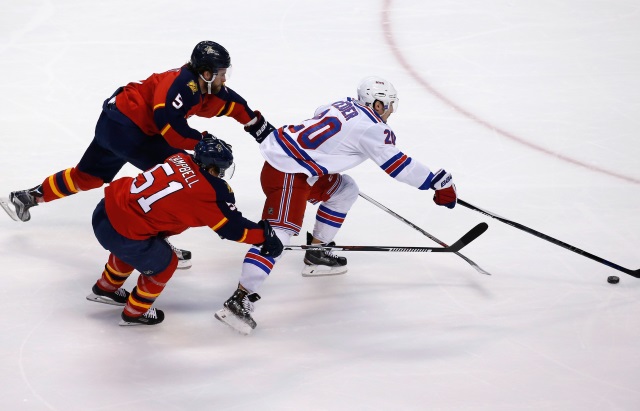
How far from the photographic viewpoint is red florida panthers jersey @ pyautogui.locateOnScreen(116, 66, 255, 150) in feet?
12.9

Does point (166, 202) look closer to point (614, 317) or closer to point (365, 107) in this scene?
point (365, 107)

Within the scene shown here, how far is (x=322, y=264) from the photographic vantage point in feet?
13.7

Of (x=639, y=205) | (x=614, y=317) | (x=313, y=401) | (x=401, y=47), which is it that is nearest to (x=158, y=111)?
(x=313, y=401)

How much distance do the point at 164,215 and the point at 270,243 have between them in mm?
415

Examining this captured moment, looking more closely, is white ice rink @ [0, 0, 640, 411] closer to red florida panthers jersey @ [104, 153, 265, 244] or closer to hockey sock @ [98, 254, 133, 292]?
hockey sock @ [98, 254, 133, 292]

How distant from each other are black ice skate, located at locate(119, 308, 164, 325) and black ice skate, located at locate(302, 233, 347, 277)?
76 cm

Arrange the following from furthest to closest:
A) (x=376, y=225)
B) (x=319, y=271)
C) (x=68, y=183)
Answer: (x=376, y=225) < (x=68, y=183) < (x=319, y=271)

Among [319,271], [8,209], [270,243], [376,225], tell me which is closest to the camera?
[270,243]

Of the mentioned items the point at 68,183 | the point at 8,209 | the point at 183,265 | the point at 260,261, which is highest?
the point at 260,261

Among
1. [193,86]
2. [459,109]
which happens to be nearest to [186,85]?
[193,86]

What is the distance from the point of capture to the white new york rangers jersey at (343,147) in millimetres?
3816

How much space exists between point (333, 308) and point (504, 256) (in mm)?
957

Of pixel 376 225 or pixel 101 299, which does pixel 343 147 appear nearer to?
pixel 376 225

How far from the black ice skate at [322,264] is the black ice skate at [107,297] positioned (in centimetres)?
83
